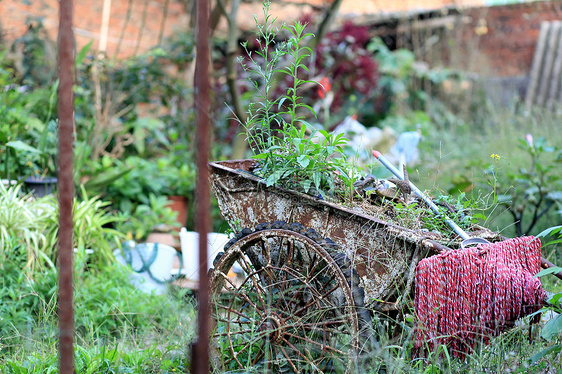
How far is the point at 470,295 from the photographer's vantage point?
86.3 inches

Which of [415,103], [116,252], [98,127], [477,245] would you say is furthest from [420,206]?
[415,103]

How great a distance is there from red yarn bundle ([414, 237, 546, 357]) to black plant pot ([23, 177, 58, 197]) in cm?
316

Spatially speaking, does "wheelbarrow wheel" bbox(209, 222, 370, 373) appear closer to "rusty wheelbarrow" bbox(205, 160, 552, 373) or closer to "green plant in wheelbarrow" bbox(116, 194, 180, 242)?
"rusty wheelbarrow" bbox(205, 160, 552, 373)

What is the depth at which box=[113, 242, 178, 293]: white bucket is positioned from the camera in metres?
3.92

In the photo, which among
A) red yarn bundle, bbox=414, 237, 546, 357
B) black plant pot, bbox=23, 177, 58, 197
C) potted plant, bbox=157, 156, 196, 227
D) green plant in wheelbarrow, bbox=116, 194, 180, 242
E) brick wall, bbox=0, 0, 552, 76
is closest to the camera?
red yarn bundle, bbox=414, 237, 546, 357

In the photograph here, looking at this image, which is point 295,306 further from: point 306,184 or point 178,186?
point 178,186

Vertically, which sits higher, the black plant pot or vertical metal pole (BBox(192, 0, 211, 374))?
vertical metal pole (BBox(192, 0, 211, 374))

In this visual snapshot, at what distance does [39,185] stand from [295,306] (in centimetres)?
268

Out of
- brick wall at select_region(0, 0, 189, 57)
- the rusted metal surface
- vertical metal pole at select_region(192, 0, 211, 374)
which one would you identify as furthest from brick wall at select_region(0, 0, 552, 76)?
vertical metal pole at select_region(192, 0, 211, 374)

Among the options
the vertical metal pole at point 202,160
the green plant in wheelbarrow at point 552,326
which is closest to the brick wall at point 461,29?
the green plant in wheelbarrow at point 552,326

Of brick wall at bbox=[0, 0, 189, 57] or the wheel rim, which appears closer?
the wheel rim

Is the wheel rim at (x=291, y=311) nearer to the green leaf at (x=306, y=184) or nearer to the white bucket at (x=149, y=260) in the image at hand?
the green leaf at (x=306, y=184)

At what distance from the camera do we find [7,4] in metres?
7.14

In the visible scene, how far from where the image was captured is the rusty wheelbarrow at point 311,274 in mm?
2230
